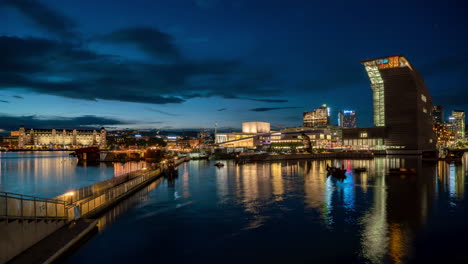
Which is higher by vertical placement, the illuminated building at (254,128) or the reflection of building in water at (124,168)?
the illuminated building at (254,128)

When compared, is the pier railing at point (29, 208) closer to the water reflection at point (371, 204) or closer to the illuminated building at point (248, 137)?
the water reflection at point (371, 204)

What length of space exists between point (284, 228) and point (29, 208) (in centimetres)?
1368

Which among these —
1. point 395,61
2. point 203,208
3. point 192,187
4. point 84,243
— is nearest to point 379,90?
point 395,61

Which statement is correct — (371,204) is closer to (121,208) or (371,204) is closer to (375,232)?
(375,232)

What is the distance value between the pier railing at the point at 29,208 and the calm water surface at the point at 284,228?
2.18 metres

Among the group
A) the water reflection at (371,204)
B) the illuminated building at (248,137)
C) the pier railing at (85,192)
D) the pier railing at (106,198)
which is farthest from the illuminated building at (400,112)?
the pier railing at (85,192)

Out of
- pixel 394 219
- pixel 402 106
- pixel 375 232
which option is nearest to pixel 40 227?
pixel 375 232

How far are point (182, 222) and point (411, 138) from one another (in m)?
124

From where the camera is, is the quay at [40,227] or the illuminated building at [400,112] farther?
the illuminated building at [400,112]

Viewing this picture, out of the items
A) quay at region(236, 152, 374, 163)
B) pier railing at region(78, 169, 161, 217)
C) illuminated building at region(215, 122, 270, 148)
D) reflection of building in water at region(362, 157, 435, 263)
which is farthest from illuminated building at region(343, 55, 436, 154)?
pier railing at region(78, 169, 161, 217)

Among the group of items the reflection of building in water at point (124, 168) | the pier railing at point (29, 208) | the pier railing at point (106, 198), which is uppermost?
the pier railing at point (29, 208)

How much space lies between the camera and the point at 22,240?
1251 centimetres

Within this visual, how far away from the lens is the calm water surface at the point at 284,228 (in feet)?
51.3

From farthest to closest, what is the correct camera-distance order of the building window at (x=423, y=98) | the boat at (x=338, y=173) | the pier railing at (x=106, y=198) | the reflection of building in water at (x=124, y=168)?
1. the building window at (x=423, y=98)
2. the reflection of building in water at (x=124, y=168)
3. the boat at (x=338, y=173)
4. the pier railing at (x=106, y=198)
